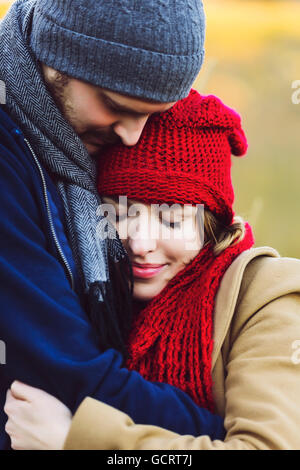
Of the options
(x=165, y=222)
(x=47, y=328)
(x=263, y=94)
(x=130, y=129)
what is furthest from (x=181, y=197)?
(x=263, y=94)

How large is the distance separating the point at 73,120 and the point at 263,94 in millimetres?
3766

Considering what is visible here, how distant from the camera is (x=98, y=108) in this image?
164 centimetres

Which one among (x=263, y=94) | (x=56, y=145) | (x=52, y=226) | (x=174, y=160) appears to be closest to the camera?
(x=52, y=226)

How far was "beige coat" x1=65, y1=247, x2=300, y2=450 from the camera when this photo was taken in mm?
1392

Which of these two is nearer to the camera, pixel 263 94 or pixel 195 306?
pixel 195 306

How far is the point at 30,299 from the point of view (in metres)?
1.42

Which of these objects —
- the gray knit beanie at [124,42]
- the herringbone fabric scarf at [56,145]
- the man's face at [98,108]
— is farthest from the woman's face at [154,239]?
the gray knit beanie at [124,42]

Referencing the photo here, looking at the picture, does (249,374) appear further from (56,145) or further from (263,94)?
(263,94)

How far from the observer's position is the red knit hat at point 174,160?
5.75ft

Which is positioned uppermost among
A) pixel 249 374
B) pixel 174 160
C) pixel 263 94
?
pixel 263 94

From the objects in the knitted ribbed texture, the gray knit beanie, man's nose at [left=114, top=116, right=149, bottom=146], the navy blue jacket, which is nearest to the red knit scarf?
the knitted ribbed texture

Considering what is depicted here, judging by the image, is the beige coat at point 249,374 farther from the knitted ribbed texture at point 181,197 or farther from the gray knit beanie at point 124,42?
the gray knit beanie at point 124,42

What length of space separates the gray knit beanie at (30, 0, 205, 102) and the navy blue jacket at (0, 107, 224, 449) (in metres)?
0.25

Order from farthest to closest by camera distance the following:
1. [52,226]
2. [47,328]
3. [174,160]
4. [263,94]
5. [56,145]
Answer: [263,94] < [174,160] < [56,145] < [52,226] < [47,328]
